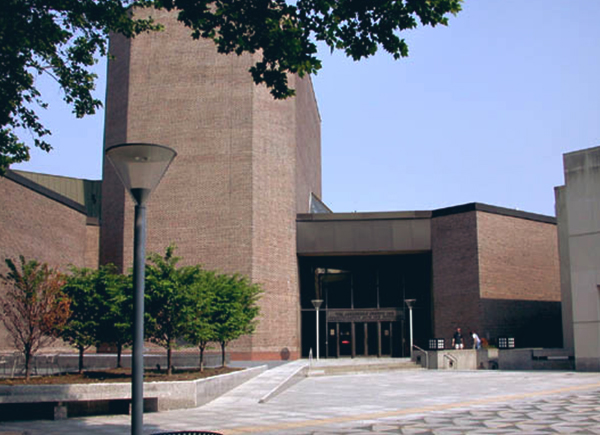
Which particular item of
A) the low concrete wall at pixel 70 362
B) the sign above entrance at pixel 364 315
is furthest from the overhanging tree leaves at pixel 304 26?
the sign above entrance at pixel 364 315

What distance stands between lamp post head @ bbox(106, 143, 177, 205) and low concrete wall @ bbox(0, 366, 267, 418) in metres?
9.39

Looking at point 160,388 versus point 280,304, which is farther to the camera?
point 280,304

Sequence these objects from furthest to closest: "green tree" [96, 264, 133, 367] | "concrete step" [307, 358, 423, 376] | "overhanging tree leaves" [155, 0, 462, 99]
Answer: "concrete step" [307, 358, 423, 376]
"green tree" [96, 264, 133, 367]
"overhanging tree leaves" [155, 0, 462, 99]

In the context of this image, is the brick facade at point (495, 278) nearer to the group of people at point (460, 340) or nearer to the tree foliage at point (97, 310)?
the group of people at point (460, 340)

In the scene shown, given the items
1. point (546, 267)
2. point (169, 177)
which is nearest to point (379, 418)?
point (169, 177)

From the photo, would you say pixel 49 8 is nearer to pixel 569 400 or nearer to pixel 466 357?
pixel 569 400

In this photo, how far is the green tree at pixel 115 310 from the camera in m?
20.1

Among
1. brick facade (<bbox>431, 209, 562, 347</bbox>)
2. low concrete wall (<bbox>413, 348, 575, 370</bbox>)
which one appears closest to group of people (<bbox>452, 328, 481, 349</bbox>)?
low concrete wall (<bbox>413, 348, 575, 370</bbox>)

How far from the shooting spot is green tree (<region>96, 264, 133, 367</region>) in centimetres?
2008

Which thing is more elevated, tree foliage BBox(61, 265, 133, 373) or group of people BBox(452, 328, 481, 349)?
tree foliage BBox(61, 265, 133, 373)

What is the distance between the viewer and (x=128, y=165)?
7.81m

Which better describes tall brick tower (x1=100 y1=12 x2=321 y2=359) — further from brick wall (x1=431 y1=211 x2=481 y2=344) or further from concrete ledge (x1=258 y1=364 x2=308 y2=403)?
concrete ledge (x1=258 y1=364 x2=308 y2=403)

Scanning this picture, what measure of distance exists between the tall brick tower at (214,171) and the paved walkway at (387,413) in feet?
53.2

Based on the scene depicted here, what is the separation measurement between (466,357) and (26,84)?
1055 inches
